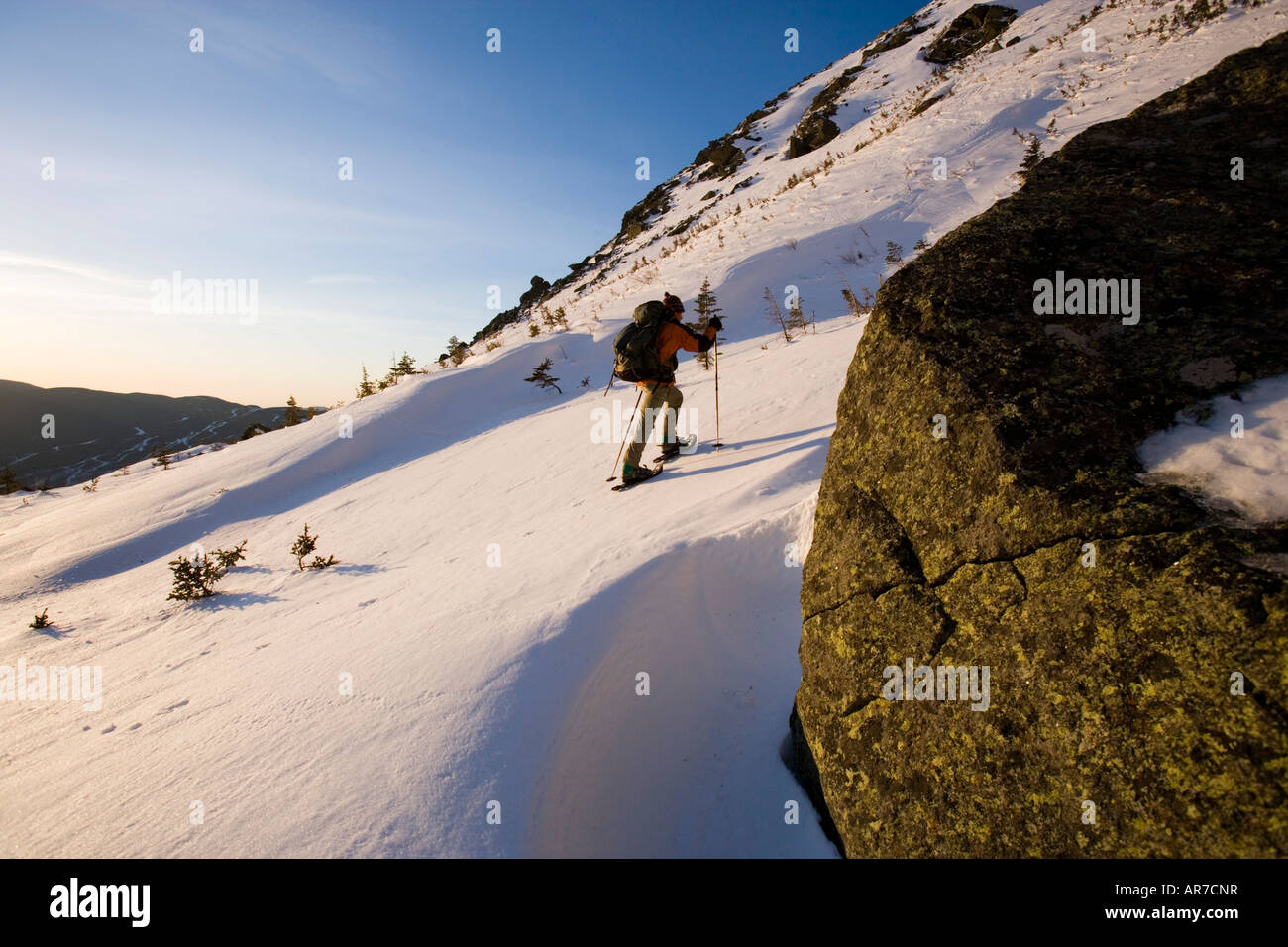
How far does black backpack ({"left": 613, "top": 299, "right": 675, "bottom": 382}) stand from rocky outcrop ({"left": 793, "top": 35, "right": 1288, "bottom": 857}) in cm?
357

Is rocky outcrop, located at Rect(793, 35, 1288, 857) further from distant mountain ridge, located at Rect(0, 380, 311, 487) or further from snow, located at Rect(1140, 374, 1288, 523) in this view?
distant mountain ridge, located at Rect(0, 380, 311, 487)

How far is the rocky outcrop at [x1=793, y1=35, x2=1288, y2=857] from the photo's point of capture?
1.39m

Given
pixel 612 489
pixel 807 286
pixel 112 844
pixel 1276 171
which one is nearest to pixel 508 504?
pixel 612 489

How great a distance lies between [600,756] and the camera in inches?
112

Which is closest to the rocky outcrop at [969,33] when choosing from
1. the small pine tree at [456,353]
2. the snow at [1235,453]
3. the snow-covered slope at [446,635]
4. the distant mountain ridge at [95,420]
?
the snow-covered slope at [446,635]

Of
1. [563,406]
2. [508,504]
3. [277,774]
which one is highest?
[563,406]

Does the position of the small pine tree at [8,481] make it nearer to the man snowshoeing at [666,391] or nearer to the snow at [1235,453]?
the man snowshoeing at [666,391]

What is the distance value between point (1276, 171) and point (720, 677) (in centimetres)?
408

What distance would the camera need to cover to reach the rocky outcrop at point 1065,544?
4.58ft

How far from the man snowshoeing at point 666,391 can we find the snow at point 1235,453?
172 inches

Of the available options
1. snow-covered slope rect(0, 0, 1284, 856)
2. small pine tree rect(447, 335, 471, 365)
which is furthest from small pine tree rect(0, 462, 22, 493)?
small pine tree rect(447, 335, 471, 365)

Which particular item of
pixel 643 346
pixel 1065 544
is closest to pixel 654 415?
pixel 643 346
